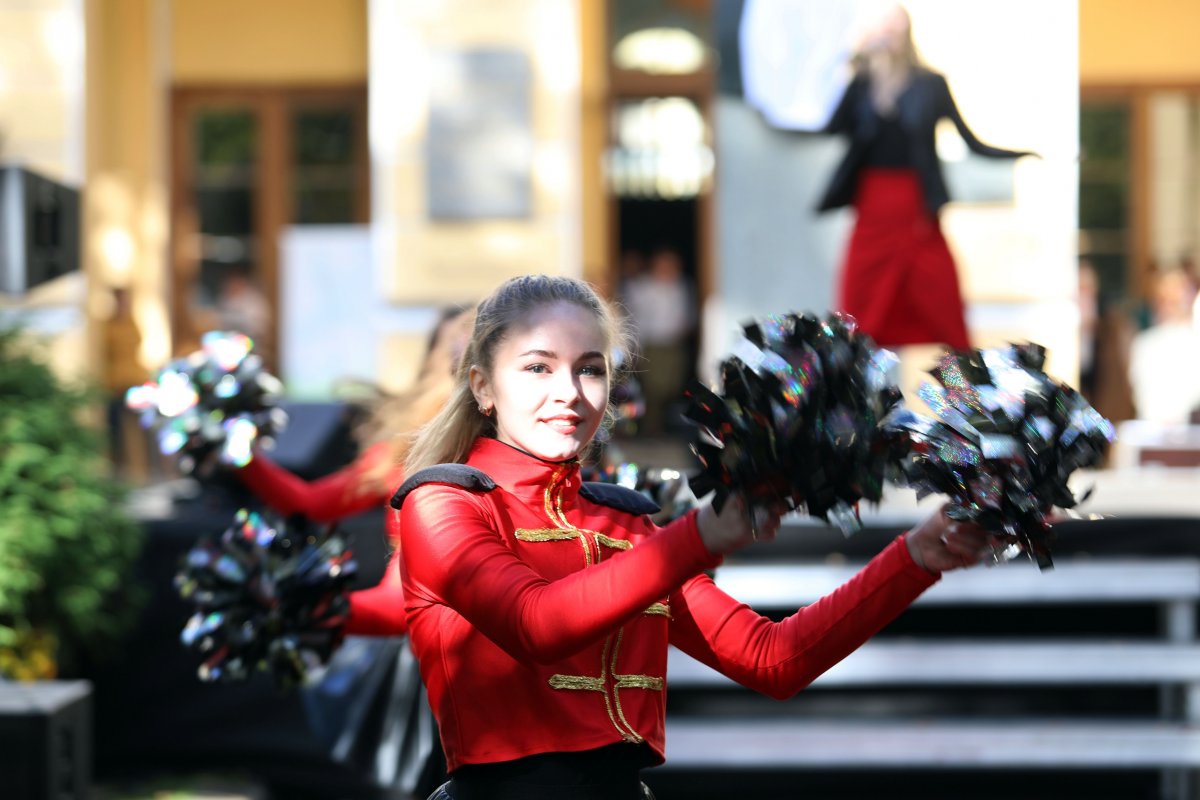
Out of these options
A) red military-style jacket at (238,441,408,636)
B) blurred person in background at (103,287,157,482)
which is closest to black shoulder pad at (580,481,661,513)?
red military-style jacket at (238,441,408,636)

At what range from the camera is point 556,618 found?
1.78m

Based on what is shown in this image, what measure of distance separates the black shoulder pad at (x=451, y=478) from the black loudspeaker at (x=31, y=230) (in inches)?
106

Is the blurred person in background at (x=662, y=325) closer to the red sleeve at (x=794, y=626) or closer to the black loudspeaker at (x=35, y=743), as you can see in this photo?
the black loudspeaker at (x=35, y=743)

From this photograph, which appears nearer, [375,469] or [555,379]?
[555,379]

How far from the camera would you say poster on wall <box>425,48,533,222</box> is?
9867 millimetres

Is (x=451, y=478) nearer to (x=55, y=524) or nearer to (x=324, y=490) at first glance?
(x=324, y=490)

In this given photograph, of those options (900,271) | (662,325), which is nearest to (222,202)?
(662,325)

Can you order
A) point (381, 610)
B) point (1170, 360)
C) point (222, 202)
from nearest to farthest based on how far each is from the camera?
point (381, 610)
point (1170, 360)
point (222, 202)

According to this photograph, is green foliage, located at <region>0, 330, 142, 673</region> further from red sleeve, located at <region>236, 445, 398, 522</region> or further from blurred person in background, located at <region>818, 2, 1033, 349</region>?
blurred person in background, located at <region>818, 2, 1033, 349</region>

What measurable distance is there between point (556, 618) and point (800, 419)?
1.16ft

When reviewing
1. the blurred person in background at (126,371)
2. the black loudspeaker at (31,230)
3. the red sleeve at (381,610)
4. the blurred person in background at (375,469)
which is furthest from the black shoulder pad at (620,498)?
the blurred person in background at (126,371)

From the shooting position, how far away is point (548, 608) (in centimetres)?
179

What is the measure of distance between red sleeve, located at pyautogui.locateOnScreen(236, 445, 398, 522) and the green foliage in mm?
1410

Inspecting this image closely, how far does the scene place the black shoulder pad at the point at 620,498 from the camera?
2164mm
